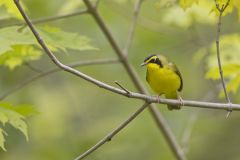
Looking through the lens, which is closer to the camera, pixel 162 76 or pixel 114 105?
pixel 162 76

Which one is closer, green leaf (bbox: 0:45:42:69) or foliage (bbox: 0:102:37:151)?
foliage (bbox: 0:102:37:151)

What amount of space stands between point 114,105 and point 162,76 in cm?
432

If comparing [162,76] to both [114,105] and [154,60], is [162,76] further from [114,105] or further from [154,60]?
[114,105]

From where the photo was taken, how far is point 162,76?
13.4ft

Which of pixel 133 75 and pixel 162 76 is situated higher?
pixel 133 75

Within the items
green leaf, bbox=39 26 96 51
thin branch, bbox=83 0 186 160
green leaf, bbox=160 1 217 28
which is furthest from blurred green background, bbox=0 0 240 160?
green leaf, bbox=39 26 96 51

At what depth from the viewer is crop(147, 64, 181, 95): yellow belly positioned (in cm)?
407

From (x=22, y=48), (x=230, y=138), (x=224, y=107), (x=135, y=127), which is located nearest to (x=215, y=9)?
(x=224, y=107)

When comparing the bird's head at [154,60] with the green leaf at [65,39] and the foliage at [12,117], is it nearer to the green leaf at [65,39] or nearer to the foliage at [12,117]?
the green leaf at [65,39]

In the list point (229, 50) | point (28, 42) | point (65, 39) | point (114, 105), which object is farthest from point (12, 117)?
point (114, 105)

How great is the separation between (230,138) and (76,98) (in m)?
2.50

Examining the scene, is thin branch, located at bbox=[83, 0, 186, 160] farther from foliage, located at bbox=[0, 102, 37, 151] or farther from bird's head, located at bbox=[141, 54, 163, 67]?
foliage, located at bbox=[0, 102, 37, 151]

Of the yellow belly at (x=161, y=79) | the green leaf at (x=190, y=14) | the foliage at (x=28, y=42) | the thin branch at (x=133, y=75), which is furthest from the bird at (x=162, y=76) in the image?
the green leaf at (x=190, y=14)

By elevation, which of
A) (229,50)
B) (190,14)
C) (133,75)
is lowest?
(133,75)
